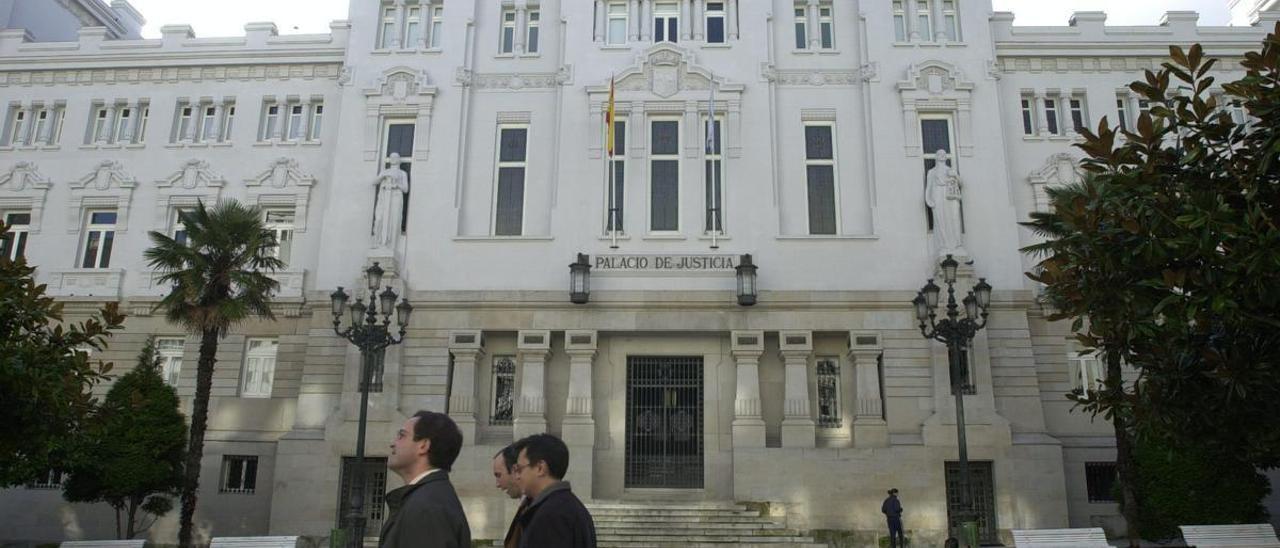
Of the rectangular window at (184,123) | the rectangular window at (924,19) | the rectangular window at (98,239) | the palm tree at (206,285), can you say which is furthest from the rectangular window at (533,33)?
the rectangular window at (98,239)

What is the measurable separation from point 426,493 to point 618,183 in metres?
20.2

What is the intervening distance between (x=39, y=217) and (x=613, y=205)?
17184 millimetres

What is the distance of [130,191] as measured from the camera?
26188 millimetres

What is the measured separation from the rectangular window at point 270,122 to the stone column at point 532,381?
1050 centimetres

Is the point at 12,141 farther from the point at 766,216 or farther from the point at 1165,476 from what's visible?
the point at 1165,476

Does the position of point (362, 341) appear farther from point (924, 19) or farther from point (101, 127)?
point (924, 19)

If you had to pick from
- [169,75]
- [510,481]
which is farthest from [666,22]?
[510,481]

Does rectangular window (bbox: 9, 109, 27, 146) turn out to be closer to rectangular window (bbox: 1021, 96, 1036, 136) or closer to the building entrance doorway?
Answer: the building entrance doorway

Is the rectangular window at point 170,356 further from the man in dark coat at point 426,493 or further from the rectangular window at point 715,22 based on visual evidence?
the man in dark coat at point 426,493

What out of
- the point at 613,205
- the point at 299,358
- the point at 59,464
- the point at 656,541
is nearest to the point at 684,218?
the point at 613,205

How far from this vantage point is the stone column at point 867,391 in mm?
21797

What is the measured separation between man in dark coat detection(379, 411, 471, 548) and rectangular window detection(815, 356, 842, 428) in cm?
1904

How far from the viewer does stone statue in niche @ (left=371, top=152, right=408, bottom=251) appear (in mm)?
23625

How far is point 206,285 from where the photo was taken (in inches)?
782
